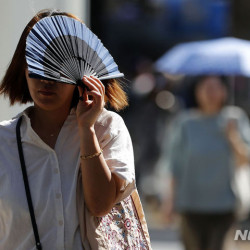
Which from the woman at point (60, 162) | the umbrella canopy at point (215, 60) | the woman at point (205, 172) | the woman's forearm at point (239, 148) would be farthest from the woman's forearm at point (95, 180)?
the umbrella canopy at point (215, 60)

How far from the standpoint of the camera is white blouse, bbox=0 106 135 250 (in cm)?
252

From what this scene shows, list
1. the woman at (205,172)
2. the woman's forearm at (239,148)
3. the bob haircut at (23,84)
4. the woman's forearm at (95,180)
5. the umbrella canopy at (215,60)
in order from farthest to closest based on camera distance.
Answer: the umbrella canopy at (215,60)
the woman's forearm at (239,148)
the woman at (205,172)
the bob haircut at (23,84)
the woman's forearm at (95,180)

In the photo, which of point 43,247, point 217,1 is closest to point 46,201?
point 43,247

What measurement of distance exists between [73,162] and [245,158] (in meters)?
4.41

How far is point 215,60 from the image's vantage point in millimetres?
8234

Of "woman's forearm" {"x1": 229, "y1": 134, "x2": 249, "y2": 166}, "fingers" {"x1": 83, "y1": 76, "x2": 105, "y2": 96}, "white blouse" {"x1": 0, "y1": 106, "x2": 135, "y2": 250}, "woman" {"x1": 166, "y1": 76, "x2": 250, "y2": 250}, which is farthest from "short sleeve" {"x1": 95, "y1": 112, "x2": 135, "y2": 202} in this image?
"woman's forearm" {"x1": 229, "y1": 134, "x2": 249, "y2": 166}

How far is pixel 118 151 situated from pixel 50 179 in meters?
0.22

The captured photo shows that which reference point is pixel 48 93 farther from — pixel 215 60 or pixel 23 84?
pixel 215 60

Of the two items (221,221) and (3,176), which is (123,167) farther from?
(221,221)

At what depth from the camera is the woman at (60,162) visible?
2506 mm

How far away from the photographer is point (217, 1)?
1242 cm

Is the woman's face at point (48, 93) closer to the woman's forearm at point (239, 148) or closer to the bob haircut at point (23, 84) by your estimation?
the bob haircut at point (23, 84)

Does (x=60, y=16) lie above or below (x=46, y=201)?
above

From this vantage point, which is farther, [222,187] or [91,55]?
[222,187]
